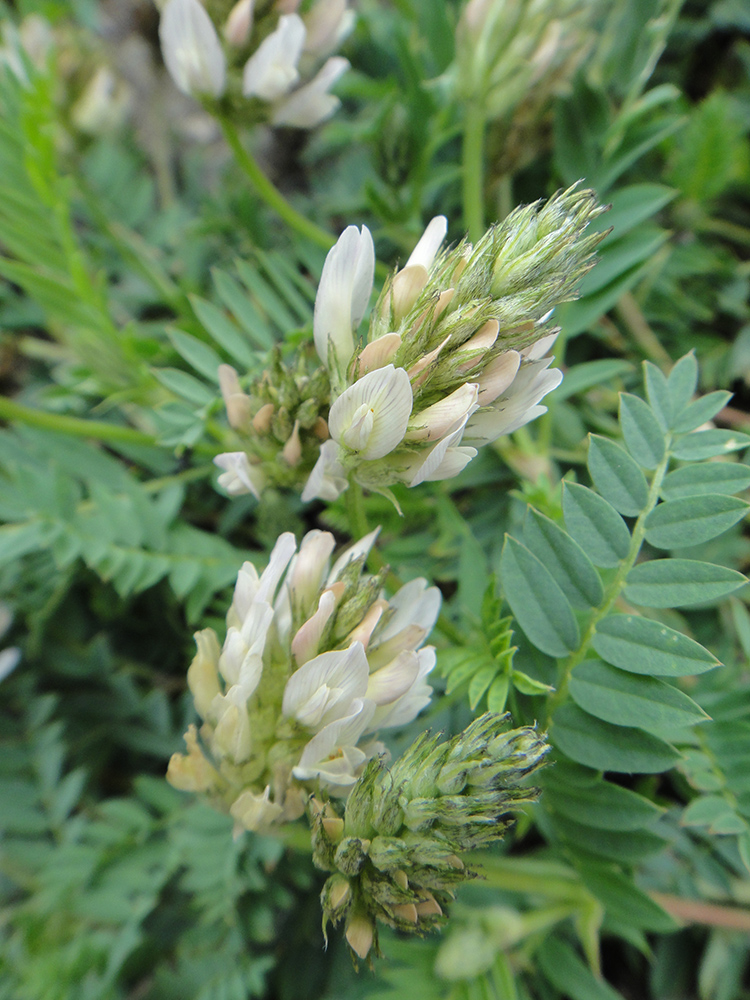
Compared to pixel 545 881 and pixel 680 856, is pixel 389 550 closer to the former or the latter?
pixel 545 881

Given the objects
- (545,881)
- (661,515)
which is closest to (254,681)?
(661,515)

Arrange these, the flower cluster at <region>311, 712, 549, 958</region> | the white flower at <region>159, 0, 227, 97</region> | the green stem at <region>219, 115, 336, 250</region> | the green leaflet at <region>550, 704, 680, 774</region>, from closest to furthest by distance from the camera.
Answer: the flower cluster at <region>311, 712, 549, 958</region>, the green leaflet at <region>550, 704, 680, 774</region>, the white flower at <region>159, 0, 227, 97</region>, the green stem at <region>219, 115, 336, 250</region>

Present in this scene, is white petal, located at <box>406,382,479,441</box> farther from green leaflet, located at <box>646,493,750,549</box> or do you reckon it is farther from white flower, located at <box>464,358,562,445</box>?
green leaflet, located at <box>646,493,750,549</box>

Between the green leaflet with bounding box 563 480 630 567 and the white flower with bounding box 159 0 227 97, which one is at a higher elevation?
the white flower with bounding box 159 0 227 97

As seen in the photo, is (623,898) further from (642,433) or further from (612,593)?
(642,433)

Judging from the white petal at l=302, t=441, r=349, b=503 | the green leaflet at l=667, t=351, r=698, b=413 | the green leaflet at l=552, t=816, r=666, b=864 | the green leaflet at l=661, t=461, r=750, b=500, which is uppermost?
the green leaflet at l=667, t=351, r=698, b=413

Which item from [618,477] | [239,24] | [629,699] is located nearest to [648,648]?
[629,699]

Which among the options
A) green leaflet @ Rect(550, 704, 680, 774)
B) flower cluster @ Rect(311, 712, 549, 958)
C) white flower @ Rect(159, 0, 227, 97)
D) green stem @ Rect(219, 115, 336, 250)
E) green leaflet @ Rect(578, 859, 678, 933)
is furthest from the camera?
green stem @ Rect(219, 115, 336, 250)

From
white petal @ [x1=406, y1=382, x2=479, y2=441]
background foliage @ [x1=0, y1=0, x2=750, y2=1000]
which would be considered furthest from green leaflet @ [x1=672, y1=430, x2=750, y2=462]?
white petal @ [x1=406, y1=382, x2=479, y2=441]
